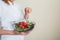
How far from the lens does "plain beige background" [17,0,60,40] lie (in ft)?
3.94

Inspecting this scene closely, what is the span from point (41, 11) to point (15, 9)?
32 centimetres

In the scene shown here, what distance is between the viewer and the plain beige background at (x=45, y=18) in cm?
120

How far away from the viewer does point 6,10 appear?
0.96 meters

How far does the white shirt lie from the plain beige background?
235 millimetres

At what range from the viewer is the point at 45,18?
1.22 m

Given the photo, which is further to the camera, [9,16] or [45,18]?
[45,18]

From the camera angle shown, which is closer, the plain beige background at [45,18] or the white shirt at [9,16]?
the white shirt at [9,16]

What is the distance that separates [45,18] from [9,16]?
387mm

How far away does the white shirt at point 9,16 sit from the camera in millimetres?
943

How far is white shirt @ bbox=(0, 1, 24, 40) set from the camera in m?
0.94

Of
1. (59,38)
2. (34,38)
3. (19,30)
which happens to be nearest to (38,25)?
(34,38)

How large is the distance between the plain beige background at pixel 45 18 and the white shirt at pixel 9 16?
23cm

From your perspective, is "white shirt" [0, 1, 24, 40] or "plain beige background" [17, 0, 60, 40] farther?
Result: "plain beige background" [17, 0, 60, 40]

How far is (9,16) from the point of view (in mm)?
958
